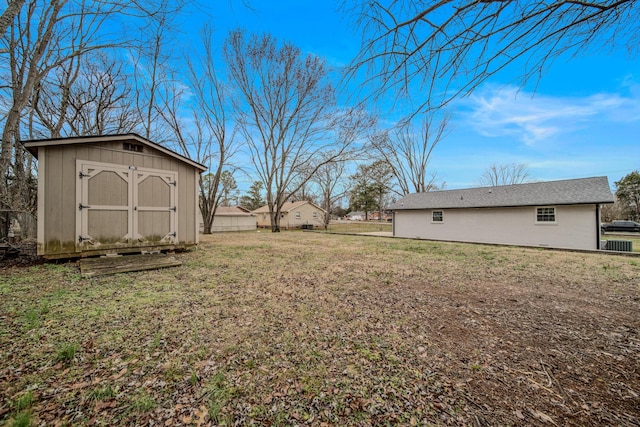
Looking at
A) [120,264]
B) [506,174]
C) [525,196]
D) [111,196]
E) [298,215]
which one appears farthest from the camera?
[506,174]

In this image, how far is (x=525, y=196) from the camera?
500 inches

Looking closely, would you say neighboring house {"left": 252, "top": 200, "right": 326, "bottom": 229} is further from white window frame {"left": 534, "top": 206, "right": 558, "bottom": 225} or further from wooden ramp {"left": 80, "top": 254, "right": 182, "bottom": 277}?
wooden ramp {"left": 80, "top": 254, "right": 182, "bottom": 277}

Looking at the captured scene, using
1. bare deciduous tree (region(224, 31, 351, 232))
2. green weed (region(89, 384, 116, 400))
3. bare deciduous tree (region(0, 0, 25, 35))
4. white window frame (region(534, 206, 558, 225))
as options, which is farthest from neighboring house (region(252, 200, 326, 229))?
green weed (region(89, 384, 116, 400))

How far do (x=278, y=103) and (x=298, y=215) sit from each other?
49.2 ft

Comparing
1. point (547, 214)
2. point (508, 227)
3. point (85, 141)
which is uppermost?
point (85, 141)

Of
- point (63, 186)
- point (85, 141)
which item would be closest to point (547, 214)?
point (85, 141)

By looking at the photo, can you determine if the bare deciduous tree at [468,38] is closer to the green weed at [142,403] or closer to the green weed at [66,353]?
the green weed at [142,403]

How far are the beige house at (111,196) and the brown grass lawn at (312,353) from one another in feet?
4.57

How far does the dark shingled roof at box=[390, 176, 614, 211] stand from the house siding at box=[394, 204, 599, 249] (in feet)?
1.11

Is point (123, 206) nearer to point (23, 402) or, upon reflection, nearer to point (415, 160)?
point (23, 402)

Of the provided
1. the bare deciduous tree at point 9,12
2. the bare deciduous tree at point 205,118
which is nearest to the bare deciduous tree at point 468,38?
the bare deciduous tree at point 9,12

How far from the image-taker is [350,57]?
2.41 metres

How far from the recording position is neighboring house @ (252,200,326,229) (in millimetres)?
29719

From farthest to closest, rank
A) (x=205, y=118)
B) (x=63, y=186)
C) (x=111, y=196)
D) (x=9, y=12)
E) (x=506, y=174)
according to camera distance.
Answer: (x=506, y=174), (x=205, y=118), (x=111, y=196), (x=63, y=186), (x=9, y=12)
